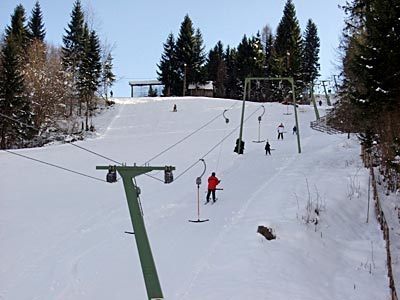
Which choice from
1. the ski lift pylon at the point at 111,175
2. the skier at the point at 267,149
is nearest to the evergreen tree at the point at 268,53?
the skier at the point at 267,149

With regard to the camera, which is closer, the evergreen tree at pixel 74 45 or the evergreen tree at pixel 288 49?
the evergreen tree at pixel 74 45

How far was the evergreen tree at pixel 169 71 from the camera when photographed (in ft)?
243

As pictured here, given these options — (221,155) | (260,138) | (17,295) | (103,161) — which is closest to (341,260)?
(17,295)

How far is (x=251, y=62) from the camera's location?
7262 centimetres

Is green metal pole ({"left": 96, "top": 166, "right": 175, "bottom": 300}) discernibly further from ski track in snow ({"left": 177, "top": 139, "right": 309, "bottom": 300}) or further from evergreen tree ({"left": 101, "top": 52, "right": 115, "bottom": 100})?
evergreen tree ({"left": 101, "top": 52, "right": 115, "bottom": 100})

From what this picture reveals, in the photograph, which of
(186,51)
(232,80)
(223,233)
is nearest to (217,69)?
(232,80)

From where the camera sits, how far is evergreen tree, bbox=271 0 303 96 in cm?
6346

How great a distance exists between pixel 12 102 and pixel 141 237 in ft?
116

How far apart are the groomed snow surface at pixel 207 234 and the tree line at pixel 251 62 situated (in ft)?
133

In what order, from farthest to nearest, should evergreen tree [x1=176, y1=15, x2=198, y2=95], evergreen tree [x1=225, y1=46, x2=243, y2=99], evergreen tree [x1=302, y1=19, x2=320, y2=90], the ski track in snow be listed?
1. evergreen tree [x1=225, y1=46, x2=243, y2=99]
2. evergreen tree [x1=302, y1=19, x2=320, y2=90]
3. evergreen tree [x1=176, y1=15, x2=198, y2=95]
4. the ski track in snow

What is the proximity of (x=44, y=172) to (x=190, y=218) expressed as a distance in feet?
42.0

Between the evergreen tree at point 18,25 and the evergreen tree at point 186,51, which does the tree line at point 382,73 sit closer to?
the evergreen tree at point 18,25

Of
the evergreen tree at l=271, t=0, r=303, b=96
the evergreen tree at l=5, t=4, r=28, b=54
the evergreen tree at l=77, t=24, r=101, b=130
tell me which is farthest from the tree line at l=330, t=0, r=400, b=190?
the evergreen tree at l=5, t=4, r=28, b=54

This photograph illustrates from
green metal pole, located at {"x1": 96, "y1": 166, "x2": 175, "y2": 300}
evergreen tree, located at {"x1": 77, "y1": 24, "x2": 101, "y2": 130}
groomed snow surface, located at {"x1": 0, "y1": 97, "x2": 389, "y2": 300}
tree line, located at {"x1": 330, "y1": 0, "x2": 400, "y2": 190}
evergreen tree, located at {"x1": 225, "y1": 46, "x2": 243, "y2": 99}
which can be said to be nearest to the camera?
green metal pole, located at {"x1": 96, "y1": 166, "x2": 175, "y2": 300}
